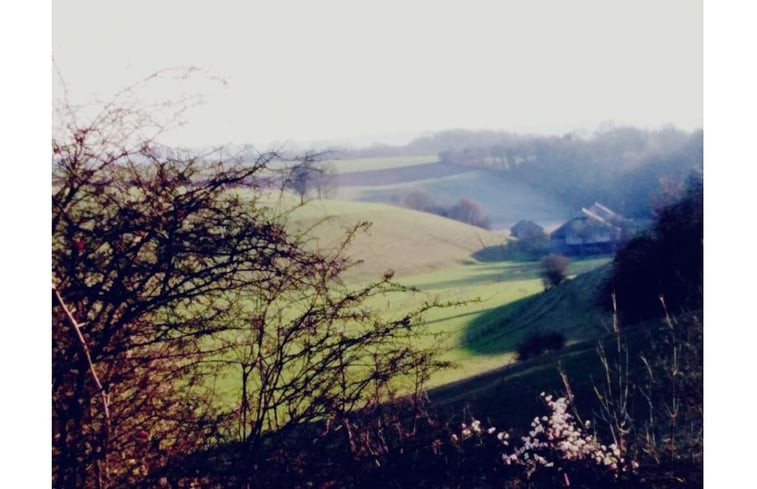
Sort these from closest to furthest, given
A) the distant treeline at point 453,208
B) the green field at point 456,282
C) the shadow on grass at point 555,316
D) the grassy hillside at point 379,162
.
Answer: the green field at point 456,282 → the grassy hillside at point 379,162 → the distant treeline at point 453,208 → the shadow on grass at point 555,316

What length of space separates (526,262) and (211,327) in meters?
7.62

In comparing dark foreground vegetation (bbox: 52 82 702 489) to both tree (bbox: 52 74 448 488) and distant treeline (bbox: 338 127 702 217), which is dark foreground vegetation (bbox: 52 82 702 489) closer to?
tree (bbox: 52 74 448 488)

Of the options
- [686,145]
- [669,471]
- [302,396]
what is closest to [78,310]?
[302,396]

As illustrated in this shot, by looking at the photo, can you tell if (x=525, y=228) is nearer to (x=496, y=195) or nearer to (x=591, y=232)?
(x=496, y=195)

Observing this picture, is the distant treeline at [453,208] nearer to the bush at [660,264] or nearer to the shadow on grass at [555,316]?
the shadow on grass at [555,316]

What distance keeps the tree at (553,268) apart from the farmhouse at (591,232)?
0.63 ft

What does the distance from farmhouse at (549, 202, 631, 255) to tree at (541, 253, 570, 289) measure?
19 centimetres

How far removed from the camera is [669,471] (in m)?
4.74

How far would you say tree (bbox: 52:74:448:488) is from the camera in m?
3.24

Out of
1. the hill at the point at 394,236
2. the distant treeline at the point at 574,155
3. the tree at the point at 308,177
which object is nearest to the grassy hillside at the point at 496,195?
the distant treeline at the point at 574,155

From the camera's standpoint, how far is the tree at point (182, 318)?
3.24m

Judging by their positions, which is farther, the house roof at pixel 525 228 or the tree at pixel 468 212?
the house roof at pixel 525 228

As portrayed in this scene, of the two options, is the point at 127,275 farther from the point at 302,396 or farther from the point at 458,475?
the point at 458,475

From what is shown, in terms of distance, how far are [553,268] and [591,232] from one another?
181 cm
